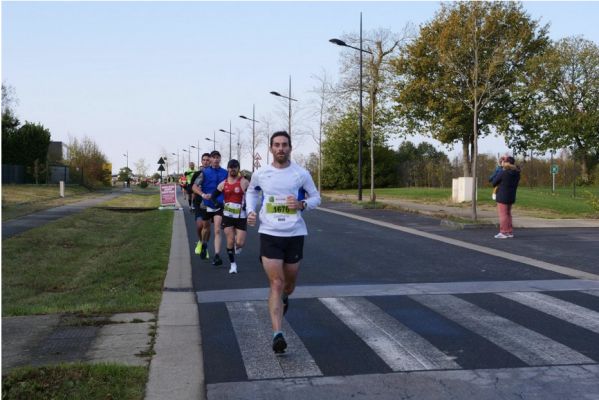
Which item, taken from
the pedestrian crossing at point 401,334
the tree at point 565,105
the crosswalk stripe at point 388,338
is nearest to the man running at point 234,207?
the pedestrian crossing at point 401,334

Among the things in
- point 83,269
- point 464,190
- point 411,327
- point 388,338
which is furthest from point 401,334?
point 464,190

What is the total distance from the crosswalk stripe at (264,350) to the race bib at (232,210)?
11.4 feet

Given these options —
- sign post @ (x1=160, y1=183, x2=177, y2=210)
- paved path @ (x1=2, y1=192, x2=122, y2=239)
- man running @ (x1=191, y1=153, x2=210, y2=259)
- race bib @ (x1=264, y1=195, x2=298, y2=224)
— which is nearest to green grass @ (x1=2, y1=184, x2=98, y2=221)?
paved path @ (x1=2, y1=192, x2=122, y2=239)

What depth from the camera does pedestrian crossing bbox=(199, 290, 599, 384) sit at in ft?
17.0

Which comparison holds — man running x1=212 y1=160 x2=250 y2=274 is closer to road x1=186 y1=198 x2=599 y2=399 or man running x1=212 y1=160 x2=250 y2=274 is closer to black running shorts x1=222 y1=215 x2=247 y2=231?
black running shorts x1=222 y1=215 x2=247 y2=231

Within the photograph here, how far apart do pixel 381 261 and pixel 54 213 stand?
1856 cm

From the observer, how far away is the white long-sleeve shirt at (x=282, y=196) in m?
5.85

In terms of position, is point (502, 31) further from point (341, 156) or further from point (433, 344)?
point (433, 344)

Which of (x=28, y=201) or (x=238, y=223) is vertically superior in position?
(x=238, y=223)

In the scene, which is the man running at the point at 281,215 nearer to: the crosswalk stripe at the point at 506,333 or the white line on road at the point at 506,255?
the crosswalk stripe at the point at 506,333

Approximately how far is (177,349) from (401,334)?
2.02 m

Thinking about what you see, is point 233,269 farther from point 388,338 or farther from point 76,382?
point 76,382

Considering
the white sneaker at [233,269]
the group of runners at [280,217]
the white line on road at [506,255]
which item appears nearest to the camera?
the group of runners at [280,217]

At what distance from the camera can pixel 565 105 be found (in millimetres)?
45688
